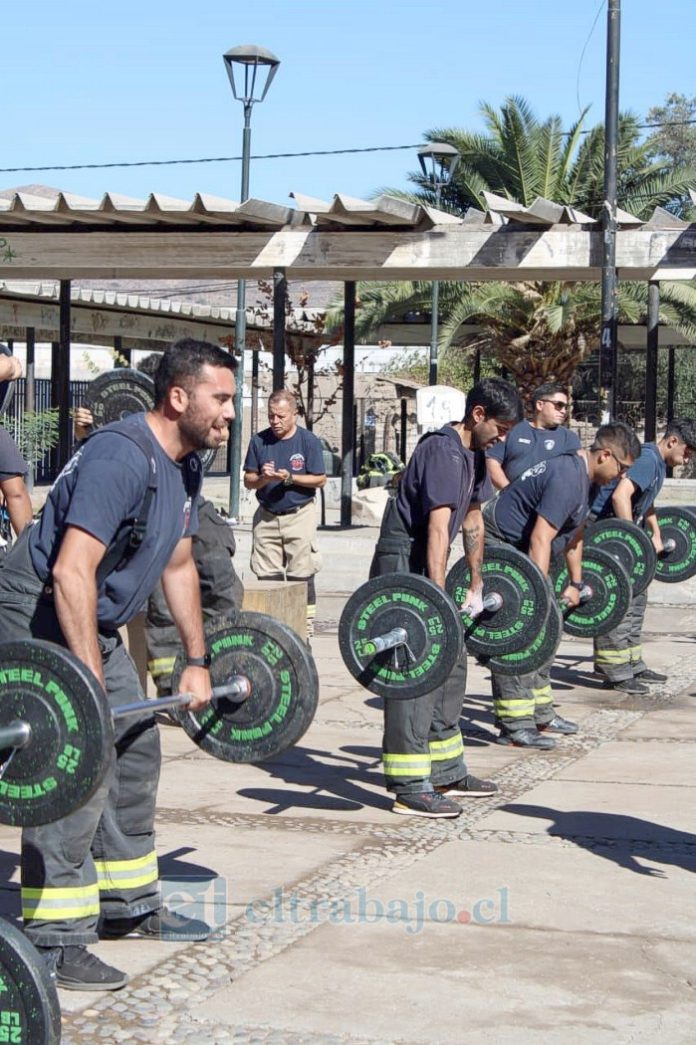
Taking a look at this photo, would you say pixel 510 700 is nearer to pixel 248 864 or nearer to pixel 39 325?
pixel 248 864

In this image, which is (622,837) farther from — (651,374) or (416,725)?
(651,374)

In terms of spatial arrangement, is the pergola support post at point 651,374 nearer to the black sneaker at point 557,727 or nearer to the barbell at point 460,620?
the barbell at point 460,620

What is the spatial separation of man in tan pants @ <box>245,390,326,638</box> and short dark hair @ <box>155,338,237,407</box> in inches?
216

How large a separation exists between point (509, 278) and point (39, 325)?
12563mm

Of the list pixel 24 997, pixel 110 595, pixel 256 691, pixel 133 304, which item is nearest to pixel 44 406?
pixel 133 304

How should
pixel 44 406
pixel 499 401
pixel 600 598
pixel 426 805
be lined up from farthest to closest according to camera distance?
1. pixel 44 406
2. pixel 600 598
3. pixel 499 401
4. pixel 426 805

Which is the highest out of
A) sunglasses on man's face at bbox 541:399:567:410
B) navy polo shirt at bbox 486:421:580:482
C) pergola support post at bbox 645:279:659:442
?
pergola support post at bbox 645:279:659:442

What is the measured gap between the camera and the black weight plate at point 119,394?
8.84 metres

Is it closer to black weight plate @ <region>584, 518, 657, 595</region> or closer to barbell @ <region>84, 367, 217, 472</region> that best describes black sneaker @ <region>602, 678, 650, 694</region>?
black weight plate @ <region>584, 518, 657, 595</region>

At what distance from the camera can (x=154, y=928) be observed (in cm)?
502

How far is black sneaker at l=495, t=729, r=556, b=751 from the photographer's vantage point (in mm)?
8328

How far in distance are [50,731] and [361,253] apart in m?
10.1

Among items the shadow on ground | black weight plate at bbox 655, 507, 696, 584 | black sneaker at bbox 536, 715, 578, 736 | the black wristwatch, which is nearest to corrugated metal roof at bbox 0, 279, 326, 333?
black weight plate at bbox 655, 507, 696, 584

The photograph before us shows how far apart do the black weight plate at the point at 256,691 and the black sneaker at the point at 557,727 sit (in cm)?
376
